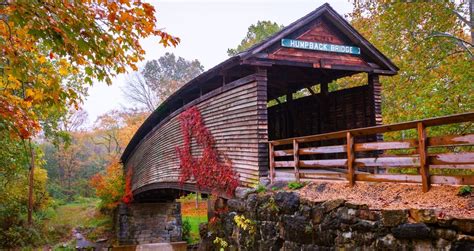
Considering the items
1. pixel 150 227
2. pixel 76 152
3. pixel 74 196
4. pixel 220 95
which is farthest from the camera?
pixel 76 152

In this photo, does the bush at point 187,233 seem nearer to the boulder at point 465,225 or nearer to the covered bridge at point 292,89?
the covered bridge at point 292,89

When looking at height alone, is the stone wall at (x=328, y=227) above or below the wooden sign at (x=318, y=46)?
below

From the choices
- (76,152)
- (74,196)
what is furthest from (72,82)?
(76,152)

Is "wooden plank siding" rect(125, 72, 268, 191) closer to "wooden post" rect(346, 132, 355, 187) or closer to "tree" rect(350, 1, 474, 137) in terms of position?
"wooden post" rect(346, 132, 355, 187)

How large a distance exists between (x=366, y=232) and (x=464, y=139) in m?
1.78

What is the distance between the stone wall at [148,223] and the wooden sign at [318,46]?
15699 millimetres

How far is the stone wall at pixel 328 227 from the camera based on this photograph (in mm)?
4344

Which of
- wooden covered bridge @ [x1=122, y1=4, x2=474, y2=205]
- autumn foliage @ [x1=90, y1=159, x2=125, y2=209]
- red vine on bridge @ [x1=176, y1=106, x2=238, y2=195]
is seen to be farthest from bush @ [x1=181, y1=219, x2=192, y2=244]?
red vine on bridge @ [x1=176, y1=106, x2=238, y2=195]

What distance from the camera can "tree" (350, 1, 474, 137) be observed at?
10.1m

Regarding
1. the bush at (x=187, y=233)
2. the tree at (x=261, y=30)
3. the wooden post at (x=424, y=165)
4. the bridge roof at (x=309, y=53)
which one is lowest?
the bush at (x=187, y=233)

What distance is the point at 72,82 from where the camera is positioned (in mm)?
19078

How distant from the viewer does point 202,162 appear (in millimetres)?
11359

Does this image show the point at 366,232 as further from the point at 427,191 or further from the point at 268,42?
the point at 268,42

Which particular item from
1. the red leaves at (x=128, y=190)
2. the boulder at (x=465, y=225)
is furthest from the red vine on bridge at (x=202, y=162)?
the red leaves at (x=128, y=190)
